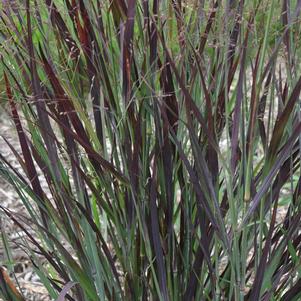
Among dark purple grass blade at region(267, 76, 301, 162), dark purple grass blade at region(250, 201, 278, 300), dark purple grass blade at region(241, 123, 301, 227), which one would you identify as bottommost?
dark purple grass blade at region(250, 201, 278, 300)

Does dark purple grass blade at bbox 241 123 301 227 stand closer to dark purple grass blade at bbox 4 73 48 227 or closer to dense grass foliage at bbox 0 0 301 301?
dense grass foliage at bbox 0 0 301 301

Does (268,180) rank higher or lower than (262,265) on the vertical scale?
higher

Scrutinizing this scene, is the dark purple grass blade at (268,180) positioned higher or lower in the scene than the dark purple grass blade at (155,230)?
higher

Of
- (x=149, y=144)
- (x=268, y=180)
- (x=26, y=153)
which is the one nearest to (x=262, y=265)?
(x=268, y=180)

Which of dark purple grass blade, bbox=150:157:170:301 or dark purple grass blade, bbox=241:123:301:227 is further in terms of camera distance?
dark purple grass blade, bbox=150:157:170:301

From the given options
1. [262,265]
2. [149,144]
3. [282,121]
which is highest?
[282,121]

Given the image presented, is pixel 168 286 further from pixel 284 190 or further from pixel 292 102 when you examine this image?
pixel 284 190

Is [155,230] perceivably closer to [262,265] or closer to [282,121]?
[262,265]

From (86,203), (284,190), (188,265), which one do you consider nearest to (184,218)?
(188,265)

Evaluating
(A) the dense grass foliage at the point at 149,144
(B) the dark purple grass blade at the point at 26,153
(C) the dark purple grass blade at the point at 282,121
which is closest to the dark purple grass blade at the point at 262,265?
(A) the dense grass foliage at the point at 149,144

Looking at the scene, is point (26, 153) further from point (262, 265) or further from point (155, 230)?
point (262, 265)

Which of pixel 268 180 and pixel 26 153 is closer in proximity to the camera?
pixel 268 180

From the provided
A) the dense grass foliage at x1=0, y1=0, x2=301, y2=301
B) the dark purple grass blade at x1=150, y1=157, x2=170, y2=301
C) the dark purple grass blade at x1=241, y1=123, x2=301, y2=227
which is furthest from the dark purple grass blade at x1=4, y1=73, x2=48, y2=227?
the dark purple grass blade at x1=241, y1=123, x2=301, y2=227

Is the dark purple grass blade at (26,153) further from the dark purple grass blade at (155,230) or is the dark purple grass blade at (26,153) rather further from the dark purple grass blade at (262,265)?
the dark purple grass blade at (262,265)
